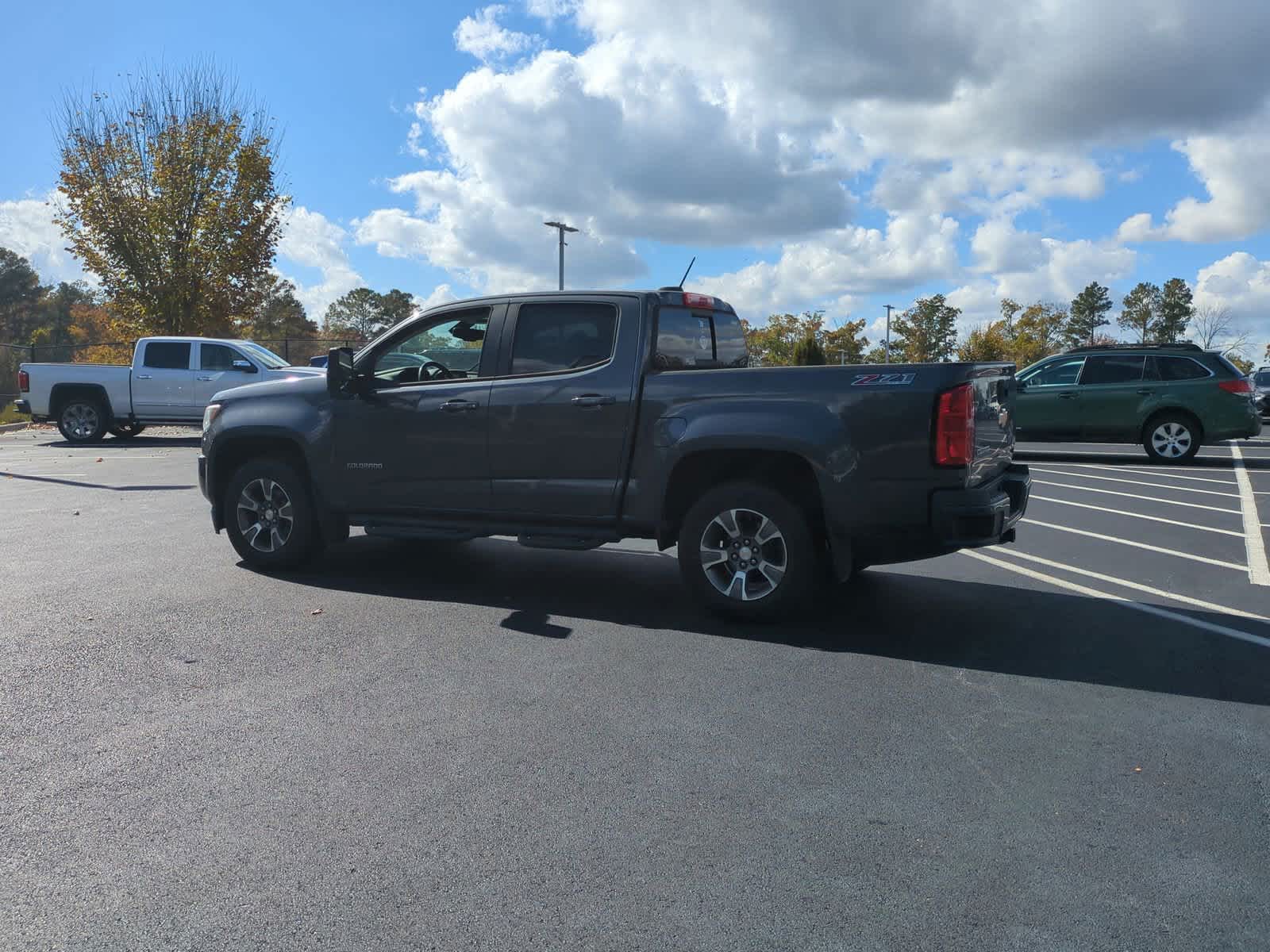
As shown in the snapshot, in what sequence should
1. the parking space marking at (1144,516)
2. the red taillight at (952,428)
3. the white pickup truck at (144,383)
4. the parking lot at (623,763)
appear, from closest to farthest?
1. the parking lot at (623,763)
2. the red taillight at (952,428)
3. the parking space marking at (1144,516)
4. the white pickup truck at (144,383)

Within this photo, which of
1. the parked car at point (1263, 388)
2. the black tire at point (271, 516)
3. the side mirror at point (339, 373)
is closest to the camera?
the side mirror at point (339, 373)

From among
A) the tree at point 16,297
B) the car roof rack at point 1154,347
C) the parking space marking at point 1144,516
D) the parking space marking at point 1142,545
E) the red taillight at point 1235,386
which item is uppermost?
the tree at point 16,297

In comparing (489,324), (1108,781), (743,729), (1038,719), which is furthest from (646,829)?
(489,324)

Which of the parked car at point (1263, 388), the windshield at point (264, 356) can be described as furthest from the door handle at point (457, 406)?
the parked car at point (1263, 388)

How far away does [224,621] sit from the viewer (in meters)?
5.91

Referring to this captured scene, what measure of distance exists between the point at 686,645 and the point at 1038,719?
73.4 inches

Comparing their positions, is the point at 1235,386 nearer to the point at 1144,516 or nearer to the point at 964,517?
the point at 1144,516

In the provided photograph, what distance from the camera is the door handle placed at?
6.57m

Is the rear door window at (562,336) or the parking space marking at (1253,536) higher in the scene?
the rear door window at (562,336)

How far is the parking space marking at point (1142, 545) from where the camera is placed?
7.80 metres

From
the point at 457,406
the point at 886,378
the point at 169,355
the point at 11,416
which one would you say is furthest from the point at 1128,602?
the point at 11,416

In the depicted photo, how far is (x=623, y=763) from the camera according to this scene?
12.5 ft

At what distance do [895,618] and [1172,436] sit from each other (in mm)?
12146

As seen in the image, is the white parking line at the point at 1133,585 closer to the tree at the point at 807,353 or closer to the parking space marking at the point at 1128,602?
the parking space marking at the point at 1128,602
